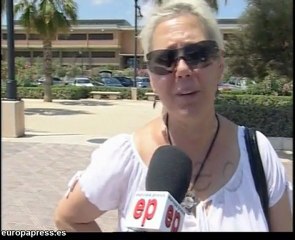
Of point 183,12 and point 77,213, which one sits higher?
point 183,12

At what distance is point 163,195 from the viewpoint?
111 cm

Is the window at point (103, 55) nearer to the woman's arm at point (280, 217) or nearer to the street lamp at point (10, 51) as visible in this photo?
the street lamp at point (10, 51)

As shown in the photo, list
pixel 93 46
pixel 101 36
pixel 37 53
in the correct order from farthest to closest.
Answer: pixel 93 46 < pixel 37 53 < pixel 101 36

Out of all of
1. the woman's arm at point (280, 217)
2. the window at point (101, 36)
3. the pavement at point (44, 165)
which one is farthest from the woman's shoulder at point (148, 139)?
the window at point (101, 36)

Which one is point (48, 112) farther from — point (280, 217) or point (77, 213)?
point (280, 217)

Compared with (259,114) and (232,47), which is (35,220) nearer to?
(259,114)

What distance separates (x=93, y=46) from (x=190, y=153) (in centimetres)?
4912

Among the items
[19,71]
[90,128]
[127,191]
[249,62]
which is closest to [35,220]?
[127,191]

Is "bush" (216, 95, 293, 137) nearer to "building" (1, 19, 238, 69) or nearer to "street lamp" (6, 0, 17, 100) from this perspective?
"street lamp" (6, 0, 17, 100)

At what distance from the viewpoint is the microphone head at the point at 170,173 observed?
1.19 metres

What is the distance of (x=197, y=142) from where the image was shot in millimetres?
1403

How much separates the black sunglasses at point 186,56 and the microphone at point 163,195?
0.22m

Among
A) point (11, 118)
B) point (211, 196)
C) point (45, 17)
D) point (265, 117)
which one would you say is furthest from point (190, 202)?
point (45, 17)

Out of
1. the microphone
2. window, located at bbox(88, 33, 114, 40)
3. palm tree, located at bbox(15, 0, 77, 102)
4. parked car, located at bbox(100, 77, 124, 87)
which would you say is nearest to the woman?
the microphone
